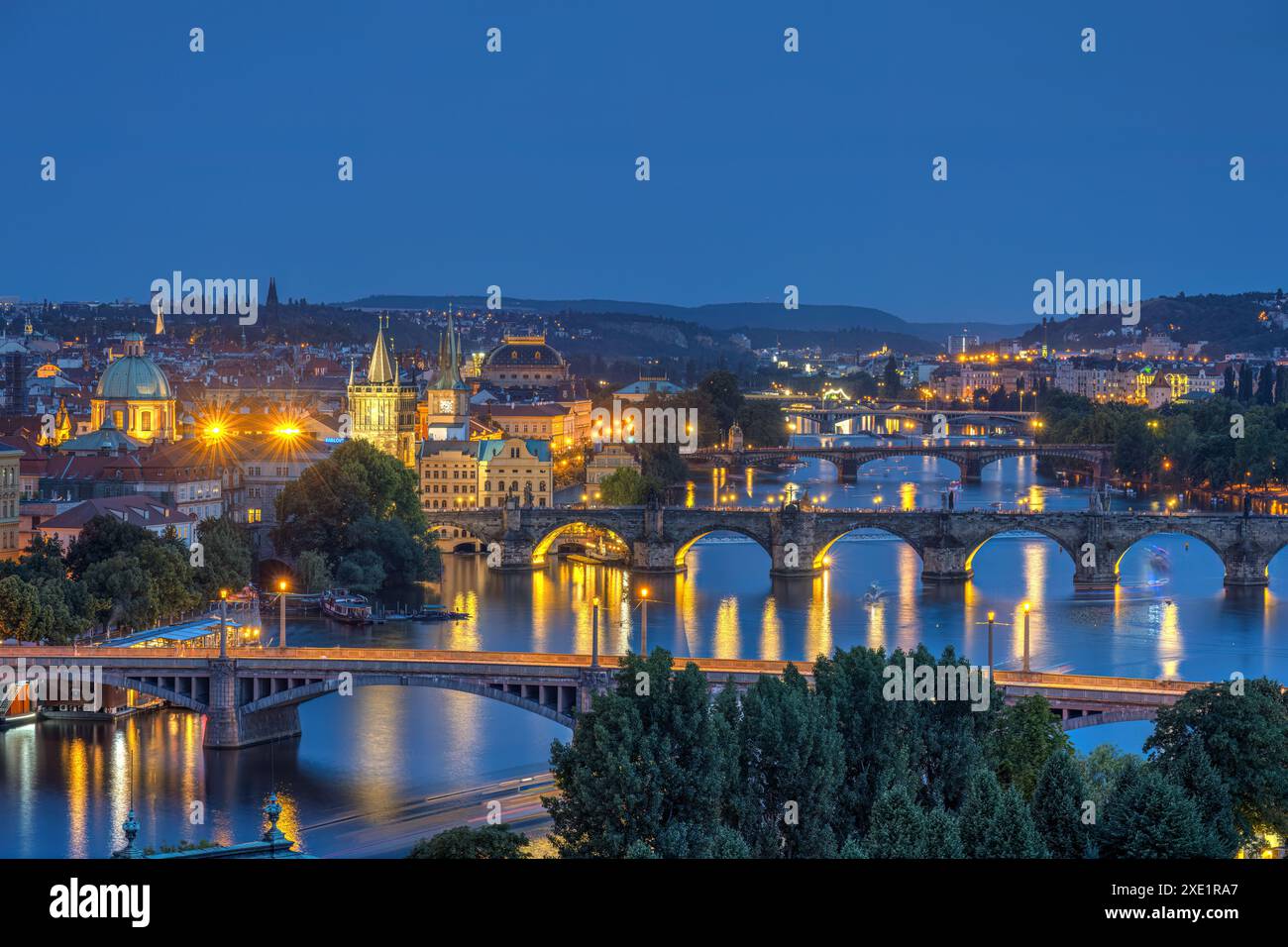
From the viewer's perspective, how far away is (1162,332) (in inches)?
4355

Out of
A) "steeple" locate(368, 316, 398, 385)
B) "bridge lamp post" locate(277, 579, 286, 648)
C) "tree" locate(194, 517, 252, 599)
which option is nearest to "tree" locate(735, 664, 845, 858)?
"bridge lamp post" locate(277, 579, 286, 648)

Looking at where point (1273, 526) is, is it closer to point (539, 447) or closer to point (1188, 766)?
point (539, 447)

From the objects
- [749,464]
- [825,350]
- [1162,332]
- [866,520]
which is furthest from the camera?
[825,350]

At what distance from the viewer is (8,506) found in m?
26.9

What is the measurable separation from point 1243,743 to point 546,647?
11.4m

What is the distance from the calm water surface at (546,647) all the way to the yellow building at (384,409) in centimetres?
595

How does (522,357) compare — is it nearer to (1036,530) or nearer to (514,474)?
(514,474)

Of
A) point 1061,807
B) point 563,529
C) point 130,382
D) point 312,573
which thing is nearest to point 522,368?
point 130,382

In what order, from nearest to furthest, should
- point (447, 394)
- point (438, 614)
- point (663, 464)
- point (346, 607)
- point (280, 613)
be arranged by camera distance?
point (280, 613) < point (346, 607) < point (438, 614) < point (447, 394) < point (663, 464)

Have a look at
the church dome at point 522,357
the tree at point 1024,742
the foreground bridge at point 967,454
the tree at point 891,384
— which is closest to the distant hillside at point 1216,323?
the tree at point 891,384

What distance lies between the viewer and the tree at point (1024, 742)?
1354cm
